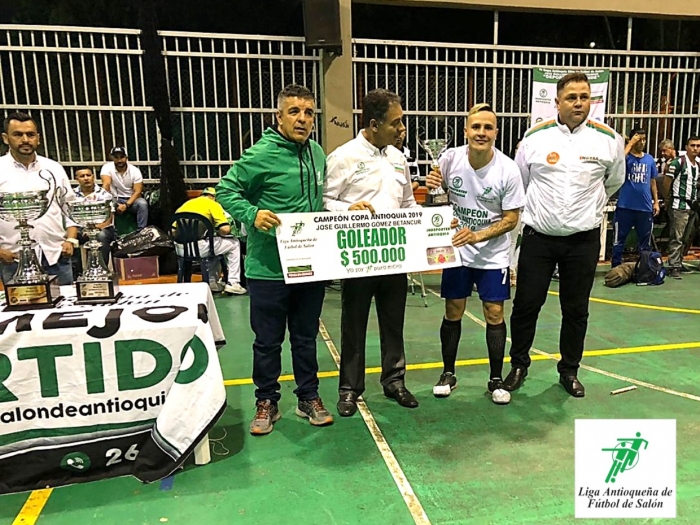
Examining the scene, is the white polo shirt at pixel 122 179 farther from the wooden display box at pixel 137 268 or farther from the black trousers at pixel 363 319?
the black trousers at pixel 363 319

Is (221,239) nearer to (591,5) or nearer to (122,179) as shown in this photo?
(122,179)

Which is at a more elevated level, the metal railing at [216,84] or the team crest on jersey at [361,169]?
the metal railing at [216,84]

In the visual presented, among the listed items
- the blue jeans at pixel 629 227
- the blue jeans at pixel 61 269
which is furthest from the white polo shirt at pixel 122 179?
the blue jeans at pixel 629 227

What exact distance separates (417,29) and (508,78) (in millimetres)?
1976

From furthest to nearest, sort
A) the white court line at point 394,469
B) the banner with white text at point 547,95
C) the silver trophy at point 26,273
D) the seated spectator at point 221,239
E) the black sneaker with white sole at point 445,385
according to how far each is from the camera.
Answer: the banner with white text at point 547,95 → the seated spectator at point 221,239 → the black sneaker with white sole at point 445,385 → the silver trophy at point 26,273 → the white court line at point 394,469

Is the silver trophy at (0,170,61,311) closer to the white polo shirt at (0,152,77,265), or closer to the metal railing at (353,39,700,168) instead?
the white polo shirt at (0,152,77,265)

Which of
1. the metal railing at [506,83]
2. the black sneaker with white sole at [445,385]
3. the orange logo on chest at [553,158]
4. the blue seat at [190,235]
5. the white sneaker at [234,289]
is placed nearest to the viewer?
the orange logo on chest at [553,158]

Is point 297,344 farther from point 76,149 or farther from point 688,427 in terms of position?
point 76,149

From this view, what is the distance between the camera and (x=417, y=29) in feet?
30.7

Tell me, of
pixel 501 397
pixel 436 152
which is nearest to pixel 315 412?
pixel 501 397

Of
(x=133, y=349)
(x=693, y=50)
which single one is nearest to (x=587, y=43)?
(x=693, y=50)

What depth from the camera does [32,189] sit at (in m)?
3.54

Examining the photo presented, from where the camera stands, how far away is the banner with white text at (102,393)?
245 centimetres

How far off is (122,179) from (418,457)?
5.57 m
